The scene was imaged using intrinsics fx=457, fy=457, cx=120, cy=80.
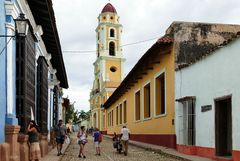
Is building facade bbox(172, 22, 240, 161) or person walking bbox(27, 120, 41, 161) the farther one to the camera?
building facade bbox(172, 22, 240, 161)

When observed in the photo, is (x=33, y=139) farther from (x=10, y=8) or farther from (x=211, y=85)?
(x=211, y=85)

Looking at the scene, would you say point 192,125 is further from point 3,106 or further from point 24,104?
point 3,106

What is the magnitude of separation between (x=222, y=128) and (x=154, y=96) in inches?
370

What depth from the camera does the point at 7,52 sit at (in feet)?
32.4

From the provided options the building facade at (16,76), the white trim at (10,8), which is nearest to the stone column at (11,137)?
the building facade at (16,76)

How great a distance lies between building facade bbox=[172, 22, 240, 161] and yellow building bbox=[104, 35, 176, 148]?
0.95 metres

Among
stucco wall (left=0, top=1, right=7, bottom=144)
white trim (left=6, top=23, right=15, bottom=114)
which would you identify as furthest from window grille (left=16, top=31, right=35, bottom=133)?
stucco wall (left=0, top=1, right=7, bottom=144)

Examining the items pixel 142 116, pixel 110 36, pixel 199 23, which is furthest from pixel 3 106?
pixel 110 36

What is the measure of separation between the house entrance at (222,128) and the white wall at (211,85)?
26 centimetres

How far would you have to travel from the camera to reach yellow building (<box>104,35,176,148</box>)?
19.2 metres

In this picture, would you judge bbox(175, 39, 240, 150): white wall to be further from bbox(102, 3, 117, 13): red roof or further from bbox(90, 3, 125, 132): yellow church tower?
bbox(102, 3, 117, 13): red roof

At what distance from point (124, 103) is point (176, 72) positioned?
1849cm

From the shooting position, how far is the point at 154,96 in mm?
22766

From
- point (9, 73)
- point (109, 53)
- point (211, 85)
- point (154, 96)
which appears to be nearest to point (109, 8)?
point (109, 53)
